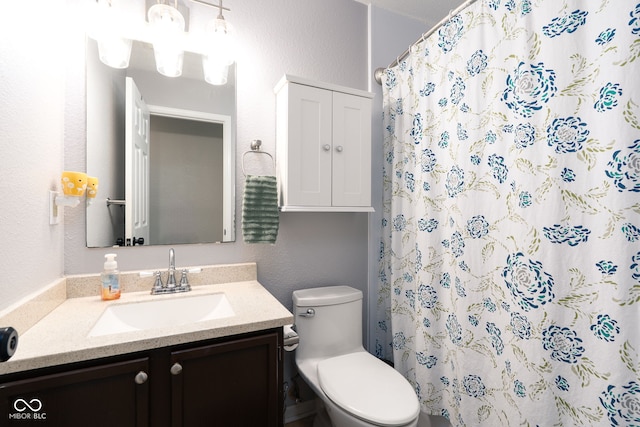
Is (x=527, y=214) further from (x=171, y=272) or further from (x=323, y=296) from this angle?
(x=171, y=272)

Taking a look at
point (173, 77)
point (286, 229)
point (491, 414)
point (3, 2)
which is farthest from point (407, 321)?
point (3, 2)

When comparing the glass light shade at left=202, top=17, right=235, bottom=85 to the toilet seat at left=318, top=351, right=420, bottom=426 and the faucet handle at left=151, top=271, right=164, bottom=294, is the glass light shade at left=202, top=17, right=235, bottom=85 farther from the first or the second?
the toilet seat at left=318, top=351, right=420, bottom=426

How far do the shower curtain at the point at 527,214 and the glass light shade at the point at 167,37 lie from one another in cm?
114

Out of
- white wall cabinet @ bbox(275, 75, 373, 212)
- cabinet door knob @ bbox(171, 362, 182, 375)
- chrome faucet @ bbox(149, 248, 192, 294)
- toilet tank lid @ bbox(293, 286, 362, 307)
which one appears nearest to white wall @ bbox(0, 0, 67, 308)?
chrome faucet @ bbox(149, 248, 192, 294)

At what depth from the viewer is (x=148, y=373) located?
2.79 feet

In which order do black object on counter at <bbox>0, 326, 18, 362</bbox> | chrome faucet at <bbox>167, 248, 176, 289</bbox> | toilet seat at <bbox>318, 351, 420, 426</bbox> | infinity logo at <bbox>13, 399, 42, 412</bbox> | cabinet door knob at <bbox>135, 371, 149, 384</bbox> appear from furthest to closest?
chrome faucet at <bbox>167, 248, 176, 289</bbox> → toilet seat at <bbox>318, 351, 420, 426</bbox> → cabinet door knob at <bbox>135, 371, 149, 384</bbox> → infinity logo at <bbox>13, 399, 42, 412</bbox> → black object on counter at <bbox>0, 326, 18, 362</bbox>

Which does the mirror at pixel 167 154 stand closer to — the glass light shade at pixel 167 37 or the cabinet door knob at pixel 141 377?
the glass light shade at pixel 167 37

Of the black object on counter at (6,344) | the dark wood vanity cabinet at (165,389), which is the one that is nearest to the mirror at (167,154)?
the dark wood vanity cabinet at (165,389)

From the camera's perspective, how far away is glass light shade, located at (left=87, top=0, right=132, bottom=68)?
119 centimetres

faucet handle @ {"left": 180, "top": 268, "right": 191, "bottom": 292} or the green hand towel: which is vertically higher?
the green hand towel

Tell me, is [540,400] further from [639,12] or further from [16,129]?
[16,129]

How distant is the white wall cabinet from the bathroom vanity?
606 mm

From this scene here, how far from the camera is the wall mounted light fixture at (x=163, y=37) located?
1.21m

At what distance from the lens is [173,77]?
1379 mm
